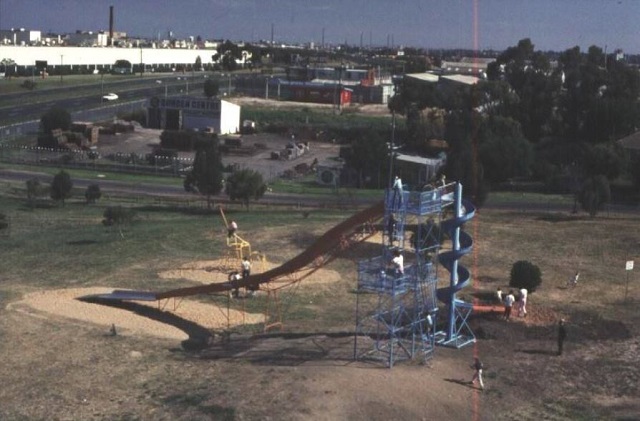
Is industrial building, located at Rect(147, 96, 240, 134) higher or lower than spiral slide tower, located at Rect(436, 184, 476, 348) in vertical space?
higher

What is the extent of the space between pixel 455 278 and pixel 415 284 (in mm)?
→ 2266

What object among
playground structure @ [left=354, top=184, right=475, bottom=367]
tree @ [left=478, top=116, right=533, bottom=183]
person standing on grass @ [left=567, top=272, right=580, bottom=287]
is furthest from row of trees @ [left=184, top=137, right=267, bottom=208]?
playground structure @ [left=354, top=184, right=475, bottom=367]

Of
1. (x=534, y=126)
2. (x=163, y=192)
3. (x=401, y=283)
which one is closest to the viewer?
(x=401, y=283)

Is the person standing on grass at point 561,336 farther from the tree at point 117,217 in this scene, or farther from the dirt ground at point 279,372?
the tree at point 117,217

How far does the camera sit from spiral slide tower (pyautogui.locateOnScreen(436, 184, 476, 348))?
74.5 ft

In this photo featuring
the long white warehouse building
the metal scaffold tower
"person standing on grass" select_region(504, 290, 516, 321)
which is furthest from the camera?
the long white warehouse building

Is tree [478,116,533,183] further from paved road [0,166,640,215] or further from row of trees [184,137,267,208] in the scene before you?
row of trees [184,137,267,208]

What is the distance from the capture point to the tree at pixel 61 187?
46656 millimetres

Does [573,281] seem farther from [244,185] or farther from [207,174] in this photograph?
[207,174]

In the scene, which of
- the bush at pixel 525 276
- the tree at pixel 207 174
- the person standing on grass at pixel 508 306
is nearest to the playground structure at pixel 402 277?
the person standing on grass at pixel 508 306

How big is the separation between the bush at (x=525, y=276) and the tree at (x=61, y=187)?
27.8m

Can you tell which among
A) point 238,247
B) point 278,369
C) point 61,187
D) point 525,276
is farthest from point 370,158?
point 278,369

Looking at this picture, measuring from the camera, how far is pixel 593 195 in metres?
41.8

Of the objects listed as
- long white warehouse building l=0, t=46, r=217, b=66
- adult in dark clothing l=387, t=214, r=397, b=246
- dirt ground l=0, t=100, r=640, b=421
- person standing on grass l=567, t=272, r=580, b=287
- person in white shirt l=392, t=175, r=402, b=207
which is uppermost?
long white warehouse building l=0, t=46, r=217, b=66
